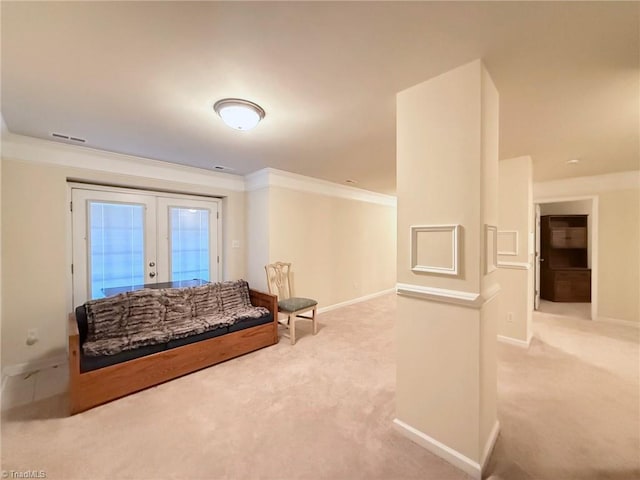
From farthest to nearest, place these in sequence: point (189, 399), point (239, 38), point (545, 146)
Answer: point (545, 146) → point (189, 399) → point (239, 38)

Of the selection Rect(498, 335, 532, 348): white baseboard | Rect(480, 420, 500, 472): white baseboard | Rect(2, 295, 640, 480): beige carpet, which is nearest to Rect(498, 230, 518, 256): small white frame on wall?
Rect(498, 335, 532, 348): white baseboard

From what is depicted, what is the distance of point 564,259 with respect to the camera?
585cm

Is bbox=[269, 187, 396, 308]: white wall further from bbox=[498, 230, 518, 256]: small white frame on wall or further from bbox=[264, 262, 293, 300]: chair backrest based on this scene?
bbox=[498, 230, 518, 256]: small white frame on wall

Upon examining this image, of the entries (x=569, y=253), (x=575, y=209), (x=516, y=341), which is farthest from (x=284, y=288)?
(x=575, y=209)

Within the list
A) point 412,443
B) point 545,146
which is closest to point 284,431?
point 412,443

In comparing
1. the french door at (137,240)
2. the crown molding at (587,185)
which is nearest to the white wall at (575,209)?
the crown molding at (587,185)

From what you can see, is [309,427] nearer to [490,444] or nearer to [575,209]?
[490,444]

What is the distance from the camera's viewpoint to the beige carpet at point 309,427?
156 centimetres

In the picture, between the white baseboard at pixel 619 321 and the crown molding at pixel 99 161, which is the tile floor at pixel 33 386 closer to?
the crown molding at pixel 99 161

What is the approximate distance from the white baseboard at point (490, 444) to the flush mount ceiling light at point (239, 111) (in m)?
2.74

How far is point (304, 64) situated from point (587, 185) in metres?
5.32

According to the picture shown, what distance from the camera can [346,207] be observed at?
5195 mm

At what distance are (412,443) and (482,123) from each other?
2.04 m

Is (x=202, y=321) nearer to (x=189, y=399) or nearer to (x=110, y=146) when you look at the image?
(x=189, y=399)
